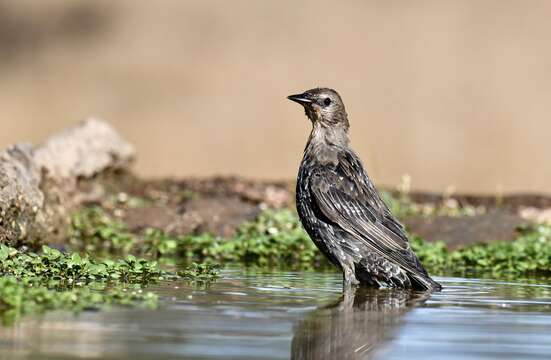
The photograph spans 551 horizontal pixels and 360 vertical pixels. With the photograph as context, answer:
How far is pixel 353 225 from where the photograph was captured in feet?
29.0

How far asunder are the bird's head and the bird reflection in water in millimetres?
1981

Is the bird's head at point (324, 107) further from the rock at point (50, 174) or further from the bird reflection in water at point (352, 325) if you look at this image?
the rock at point (50, 174)

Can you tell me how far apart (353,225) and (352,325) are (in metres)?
2.73

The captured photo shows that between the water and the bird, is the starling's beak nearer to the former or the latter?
the bird

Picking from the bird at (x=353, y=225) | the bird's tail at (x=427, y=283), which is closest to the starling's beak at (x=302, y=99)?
the bird at (x=353, y=225)

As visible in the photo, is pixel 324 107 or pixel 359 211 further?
pixel 324 107

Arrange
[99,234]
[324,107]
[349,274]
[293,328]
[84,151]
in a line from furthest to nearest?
[84,151] < [99,234] < [324,107] < [349,274] < [293,328]

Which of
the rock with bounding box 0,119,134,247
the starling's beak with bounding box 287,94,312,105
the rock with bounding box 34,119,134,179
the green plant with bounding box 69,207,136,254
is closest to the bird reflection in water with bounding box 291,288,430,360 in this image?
the starling's beak with bounding box 287,94,312,105

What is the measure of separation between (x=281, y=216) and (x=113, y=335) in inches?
279

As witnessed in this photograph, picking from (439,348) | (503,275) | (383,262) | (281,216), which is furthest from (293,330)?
(281,216)

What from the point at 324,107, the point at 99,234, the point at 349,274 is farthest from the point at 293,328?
the point at 99,234

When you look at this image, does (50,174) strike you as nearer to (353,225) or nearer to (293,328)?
(353,225)

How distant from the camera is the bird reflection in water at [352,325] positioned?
526 cm

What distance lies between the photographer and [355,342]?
217 inches
